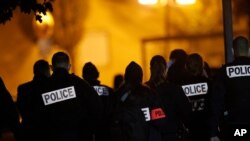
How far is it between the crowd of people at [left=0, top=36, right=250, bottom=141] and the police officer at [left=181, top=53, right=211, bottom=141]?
2.26 ft

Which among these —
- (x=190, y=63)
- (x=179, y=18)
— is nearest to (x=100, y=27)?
(x=179, y=18)

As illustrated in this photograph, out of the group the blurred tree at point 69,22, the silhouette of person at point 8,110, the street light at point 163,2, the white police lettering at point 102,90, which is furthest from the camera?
the blurred tree at point 69,22

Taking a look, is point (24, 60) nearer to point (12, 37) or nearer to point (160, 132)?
point (12, 37)

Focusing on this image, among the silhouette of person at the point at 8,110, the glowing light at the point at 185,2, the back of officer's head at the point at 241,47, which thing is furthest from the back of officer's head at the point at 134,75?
the glowing light at the point at 185,2

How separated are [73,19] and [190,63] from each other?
9475 millimetres

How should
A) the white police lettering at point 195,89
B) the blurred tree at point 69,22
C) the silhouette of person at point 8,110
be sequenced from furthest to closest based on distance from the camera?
1. the blurred tree at point 69,22
2. the white police lettering at point 195,89
3. the silhouette of person at point 8,110

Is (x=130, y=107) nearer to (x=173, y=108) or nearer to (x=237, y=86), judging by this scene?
(x=173, y=108)

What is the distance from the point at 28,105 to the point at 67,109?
645mm

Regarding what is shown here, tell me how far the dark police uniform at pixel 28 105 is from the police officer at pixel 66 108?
13 cm

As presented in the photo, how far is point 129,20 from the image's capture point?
64.7 ft

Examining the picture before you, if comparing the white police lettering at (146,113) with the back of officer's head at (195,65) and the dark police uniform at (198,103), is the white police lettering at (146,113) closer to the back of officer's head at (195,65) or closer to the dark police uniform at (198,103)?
the dark police uniform at (198,103)

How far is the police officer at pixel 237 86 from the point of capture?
26.9ft

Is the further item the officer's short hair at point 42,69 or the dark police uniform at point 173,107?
the officer's short hair at point 42,69

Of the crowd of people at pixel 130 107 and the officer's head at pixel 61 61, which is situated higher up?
the officer's head at pixel 61 61
